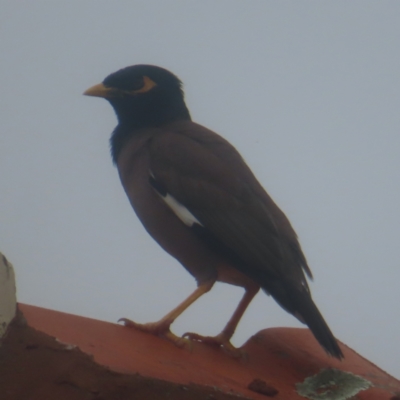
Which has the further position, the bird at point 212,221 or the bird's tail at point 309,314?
the bird at point 212,221

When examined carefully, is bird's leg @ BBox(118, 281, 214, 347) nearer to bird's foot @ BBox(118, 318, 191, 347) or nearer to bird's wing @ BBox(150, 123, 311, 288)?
bird's foot @ BBox(118, 318, 191, 347)

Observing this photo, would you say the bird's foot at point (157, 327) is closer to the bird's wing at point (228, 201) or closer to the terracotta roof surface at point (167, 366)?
the terracotta roof surface at point (167, 366)

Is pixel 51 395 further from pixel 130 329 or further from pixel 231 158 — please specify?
pixel 231 158

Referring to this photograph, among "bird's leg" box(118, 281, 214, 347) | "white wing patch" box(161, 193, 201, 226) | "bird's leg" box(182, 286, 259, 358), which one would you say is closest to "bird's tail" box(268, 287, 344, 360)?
"bird's leg" box(182, 286, 259, 358)

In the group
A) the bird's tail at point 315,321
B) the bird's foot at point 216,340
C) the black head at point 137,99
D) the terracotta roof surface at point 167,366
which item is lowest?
the bird's foot at point 216,340

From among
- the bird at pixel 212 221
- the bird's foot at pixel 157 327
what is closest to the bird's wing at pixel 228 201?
the bird at pixel 212 221

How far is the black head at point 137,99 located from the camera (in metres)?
5.07

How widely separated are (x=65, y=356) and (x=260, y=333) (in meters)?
1.58

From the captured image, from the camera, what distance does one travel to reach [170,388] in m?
2.60

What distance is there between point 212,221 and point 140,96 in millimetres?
1368

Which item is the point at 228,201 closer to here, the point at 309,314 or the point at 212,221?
the point at 212,221

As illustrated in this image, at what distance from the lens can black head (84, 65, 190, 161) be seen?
5070 mm

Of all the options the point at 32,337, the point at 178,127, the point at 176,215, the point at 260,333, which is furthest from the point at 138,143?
the point at 32,337

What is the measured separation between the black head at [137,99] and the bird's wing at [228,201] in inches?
16.6
